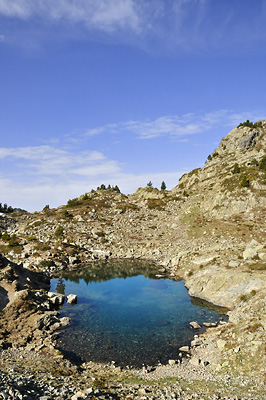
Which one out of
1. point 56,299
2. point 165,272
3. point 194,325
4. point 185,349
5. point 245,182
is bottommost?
point 185,349

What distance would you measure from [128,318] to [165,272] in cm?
2827

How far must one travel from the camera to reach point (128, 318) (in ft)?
132

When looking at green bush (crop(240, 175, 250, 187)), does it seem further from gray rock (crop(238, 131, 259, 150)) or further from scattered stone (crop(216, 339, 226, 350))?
scattered stone (crop(216, 339, 226, 350))

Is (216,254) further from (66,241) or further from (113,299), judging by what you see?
(66,241)

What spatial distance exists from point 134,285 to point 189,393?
130ft

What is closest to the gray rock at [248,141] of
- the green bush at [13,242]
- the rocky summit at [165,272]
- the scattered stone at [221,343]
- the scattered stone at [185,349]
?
the rocky summit at [165,272]

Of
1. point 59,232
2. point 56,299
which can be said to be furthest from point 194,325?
point 59,232

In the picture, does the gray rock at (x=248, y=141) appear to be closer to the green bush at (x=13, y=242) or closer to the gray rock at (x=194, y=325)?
the gray rock at (x=194, y=325)

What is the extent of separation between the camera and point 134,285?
196 feet

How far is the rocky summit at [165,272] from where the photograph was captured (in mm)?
21938

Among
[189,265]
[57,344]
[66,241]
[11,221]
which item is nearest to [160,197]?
[66,241]

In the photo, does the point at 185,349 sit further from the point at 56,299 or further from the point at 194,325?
the point at 56,299

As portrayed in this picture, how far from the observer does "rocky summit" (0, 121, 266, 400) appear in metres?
21.9

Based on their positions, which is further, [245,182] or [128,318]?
[245,182]
